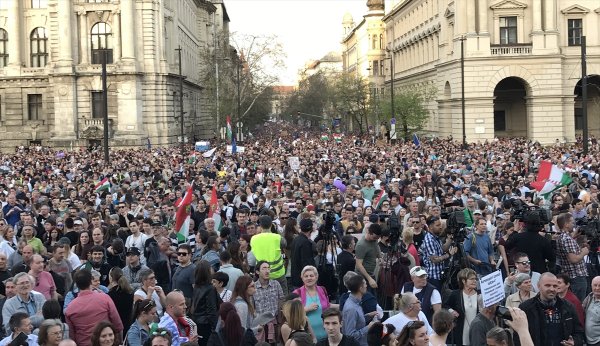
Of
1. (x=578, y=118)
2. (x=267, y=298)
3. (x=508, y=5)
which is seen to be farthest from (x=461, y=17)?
(x=267, y=298)

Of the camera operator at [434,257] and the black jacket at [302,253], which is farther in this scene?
the black jacket at [302,253]

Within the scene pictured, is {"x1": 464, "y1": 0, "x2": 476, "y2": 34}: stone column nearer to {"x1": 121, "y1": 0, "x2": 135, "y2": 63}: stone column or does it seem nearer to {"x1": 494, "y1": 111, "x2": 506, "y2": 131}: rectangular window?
{"x1": 494, "y1": 111, "x2": 506, "y2": 131}: rectangular window

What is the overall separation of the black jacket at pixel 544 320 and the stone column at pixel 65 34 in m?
57.8

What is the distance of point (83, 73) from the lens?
2525 inches

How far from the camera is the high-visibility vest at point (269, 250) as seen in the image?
12992mm

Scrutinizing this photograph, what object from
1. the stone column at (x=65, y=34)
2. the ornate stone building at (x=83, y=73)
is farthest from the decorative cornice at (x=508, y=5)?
the stone column at (x=65, y=34)

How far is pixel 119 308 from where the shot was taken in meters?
10.7

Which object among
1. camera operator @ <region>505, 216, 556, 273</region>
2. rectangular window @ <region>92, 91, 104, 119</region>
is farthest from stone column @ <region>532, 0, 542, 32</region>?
camera operator @ <region>505, 216, 556, 273</region>

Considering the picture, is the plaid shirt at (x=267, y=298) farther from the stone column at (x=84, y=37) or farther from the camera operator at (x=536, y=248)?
the stone column at (x=84, y=37)

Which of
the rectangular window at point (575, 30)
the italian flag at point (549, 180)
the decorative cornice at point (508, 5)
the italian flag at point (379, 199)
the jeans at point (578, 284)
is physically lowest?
the jeans at point (578, 284)

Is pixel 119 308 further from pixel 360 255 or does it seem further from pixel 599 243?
pixel 599 243

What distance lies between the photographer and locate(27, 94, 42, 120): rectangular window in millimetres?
68688

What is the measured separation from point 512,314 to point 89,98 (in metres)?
59.3

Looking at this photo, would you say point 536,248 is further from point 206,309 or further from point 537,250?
point 206,309
